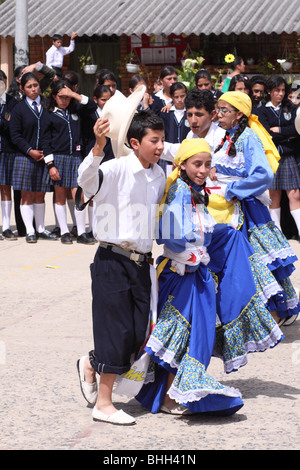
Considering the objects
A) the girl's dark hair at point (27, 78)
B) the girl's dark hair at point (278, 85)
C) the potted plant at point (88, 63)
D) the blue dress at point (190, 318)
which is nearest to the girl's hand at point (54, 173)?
the girl's dark hair at point (27, 78)

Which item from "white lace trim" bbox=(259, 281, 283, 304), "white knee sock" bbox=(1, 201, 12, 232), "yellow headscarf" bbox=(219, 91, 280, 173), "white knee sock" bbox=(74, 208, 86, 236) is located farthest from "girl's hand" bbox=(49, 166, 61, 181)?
"white lace trim" bbox=(259, 281, 283, 304)

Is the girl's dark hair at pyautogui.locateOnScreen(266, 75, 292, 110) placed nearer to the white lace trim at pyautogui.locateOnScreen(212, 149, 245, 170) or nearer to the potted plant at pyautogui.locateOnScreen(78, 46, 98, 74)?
the white lace trim at pyautogui.locateOnScreen(212, 149, 245, 170)

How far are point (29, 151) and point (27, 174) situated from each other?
28 cm

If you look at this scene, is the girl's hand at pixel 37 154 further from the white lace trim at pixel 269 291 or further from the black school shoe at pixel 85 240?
the white lace trim at pixel 269 291

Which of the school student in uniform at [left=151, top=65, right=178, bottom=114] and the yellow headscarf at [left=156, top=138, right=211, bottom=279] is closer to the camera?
the yellow headscarf at [left=156, top=138, right=211, bottom=279]

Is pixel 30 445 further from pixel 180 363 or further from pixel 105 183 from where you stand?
pixel 105 183

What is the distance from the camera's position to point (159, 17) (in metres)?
19.0

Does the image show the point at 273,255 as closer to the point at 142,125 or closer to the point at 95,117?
the point at 142,125

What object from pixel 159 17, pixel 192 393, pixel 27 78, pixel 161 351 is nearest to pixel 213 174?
pixel 161 351

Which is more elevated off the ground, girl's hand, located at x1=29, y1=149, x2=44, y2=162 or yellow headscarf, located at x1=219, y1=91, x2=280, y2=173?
yellow headscarf, located at x1=219, y1=91, x2=280, y2=173

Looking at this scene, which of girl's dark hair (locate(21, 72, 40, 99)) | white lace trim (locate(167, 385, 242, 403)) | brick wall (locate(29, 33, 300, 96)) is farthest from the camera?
brick wall (locate(29, 33, 300, 96))

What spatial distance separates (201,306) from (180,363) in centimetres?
30

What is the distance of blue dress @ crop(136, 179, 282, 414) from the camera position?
180 inches

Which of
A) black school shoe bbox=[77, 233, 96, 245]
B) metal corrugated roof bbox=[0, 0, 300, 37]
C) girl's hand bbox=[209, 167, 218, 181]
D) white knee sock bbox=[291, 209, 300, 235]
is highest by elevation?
metal corrugated roof bbox=[0, 0, 300, 37]
